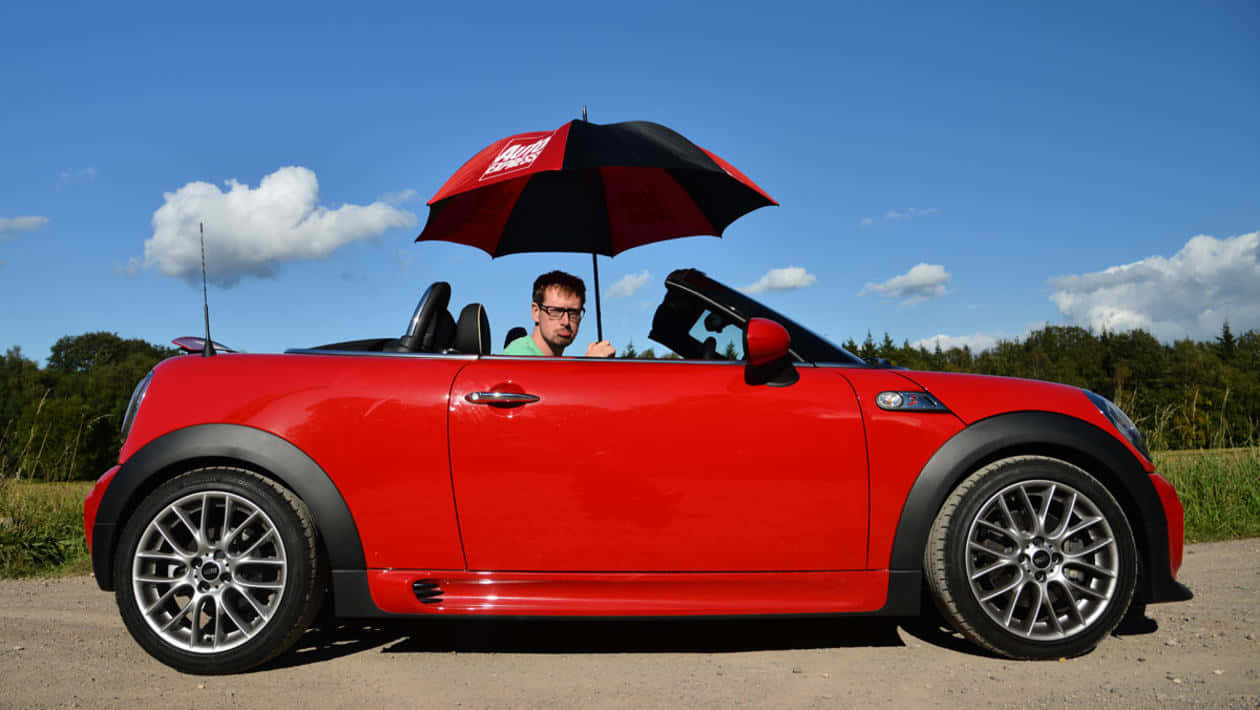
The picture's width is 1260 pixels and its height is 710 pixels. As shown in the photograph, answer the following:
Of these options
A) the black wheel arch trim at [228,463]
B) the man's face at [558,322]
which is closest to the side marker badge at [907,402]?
the man's face at [558,322]

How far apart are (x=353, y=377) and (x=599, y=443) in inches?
37.6

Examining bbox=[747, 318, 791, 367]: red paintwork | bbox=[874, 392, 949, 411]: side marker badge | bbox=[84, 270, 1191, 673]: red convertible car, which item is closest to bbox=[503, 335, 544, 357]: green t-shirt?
bbox=[84, 270, 1191, 673]: red convertible car

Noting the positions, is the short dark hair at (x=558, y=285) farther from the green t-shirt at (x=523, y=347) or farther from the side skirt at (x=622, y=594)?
the side skirt at (x=622, y=594)

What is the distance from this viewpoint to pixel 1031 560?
2.90 m

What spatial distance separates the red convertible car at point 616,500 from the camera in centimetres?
278

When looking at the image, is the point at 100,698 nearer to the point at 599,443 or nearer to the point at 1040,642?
the point at 599,443

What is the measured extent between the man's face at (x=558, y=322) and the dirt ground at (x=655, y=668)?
127 centimetres

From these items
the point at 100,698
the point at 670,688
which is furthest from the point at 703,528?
the point at 100,698

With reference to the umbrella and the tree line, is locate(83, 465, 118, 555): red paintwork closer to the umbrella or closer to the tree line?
the umbrella

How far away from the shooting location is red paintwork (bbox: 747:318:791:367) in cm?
278

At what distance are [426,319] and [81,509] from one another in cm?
444

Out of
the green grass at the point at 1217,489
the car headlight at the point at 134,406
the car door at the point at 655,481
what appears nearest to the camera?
the car door at the point at 655,481

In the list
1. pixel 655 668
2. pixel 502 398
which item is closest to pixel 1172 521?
pixel 655 668

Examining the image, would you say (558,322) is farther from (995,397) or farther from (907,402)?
(995,397)
